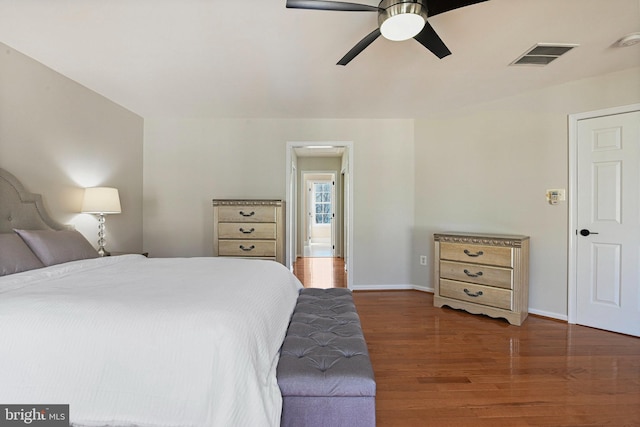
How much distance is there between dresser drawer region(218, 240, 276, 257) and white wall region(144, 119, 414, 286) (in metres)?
0.70

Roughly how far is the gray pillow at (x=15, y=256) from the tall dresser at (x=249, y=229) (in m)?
1.67

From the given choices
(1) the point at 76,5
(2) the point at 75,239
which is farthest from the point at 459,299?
(1) the point at 76,5

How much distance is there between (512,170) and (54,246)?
4.28 meters

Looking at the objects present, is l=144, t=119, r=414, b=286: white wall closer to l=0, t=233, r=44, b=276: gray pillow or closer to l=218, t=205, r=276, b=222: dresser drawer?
l=218, t=205, r=276, b=222: dresser drawer

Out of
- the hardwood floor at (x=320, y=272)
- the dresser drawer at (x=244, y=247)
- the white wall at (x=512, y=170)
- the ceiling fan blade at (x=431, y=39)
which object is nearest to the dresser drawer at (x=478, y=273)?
the white wall at (x=512, y=170)

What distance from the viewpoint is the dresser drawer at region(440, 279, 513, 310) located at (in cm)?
291

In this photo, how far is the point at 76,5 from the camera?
1.80 m

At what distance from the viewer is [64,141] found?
2.70 meters

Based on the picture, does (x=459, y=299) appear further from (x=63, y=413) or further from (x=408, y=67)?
(x=63, y=413)

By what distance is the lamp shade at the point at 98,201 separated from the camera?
272cm

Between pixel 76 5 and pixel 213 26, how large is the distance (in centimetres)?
79

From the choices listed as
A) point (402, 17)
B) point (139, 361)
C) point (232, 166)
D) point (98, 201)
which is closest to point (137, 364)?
point (139, 361)

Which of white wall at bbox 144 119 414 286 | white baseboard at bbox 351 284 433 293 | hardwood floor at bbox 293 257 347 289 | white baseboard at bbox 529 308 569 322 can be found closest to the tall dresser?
white wall at bbox 144 119 414 286

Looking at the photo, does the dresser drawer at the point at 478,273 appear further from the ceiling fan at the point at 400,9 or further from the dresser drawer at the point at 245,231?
the ceiling fan at the point at 400,9
